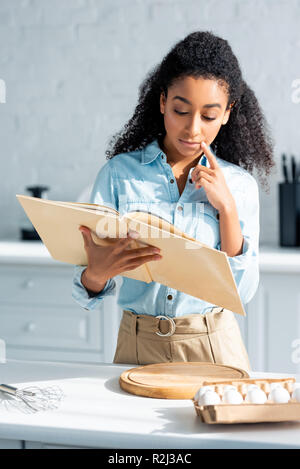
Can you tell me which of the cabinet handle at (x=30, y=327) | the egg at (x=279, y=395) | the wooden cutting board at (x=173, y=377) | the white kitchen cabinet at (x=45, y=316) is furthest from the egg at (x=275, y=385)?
the cabinet handle at (x=30, y=327)

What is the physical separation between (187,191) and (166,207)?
0.19 ft

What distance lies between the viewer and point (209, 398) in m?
0.91

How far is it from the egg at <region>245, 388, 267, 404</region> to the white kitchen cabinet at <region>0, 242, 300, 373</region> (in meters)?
1.20

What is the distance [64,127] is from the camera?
2.77 m

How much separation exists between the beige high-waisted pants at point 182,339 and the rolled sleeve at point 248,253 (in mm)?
88

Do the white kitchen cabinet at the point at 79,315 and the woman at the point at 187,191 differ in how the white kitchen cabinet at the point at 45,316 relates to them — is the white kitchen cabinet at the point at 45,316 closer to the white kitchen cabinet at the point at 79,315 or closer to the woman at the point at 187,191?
the white kitchen cabinet at the point at 79,315

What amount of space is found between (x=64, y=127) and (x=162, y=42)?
1.94 ft

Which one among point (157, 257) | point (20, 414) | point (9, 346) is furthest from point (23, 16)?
point (20, 414)

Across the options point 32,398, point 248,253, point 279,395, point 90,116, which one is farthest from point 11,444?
point 90,116

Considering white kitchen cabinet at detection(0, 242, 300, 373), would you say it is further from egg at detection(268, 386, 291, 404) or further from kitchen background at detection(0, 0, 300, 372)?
egg at detection(268, 386, 291, 404)

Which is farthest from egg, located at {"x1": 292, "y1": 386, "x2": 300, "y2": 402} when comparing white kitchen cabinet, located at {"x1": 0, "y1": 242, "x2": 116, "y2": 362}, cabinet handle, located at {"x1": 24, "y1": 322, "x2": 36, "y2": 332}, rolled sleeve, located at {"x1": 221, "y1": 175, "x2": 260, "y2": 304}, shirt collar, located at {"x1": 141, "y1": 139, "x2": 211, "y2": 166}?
cabinet handle, located at {"x1": 24, "y1": 322, "x2": 36, "y2": 332}

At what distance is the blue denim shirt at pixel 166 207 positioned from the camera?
1279 millimetres

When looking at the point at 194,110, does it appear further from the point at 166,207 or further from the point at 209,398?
the point at 209,398

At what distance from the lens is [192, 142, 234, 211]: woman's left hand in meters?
1.20
